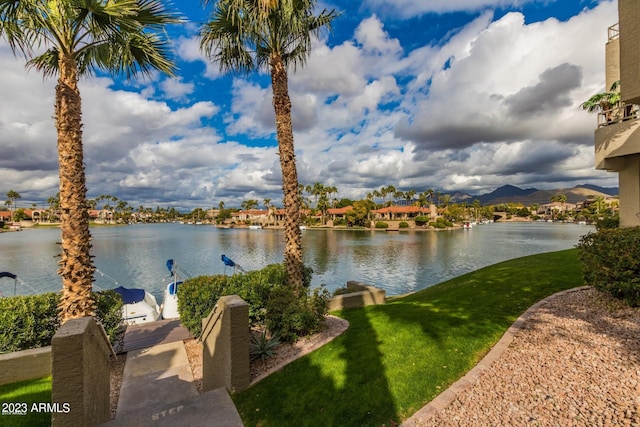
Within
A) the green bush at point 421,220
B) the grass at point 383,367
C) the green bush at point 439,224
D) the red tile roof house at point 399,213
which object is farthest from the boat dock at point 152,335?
the red tile roof house at point 399,213

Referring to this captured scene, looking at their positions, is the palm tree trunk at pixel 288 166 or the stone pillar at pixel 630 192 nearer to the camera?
the palm tree trunk at pixel 288 166

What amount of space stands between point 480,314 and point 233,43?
1091 centimetres

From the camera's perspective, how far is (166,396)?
574 centimetres

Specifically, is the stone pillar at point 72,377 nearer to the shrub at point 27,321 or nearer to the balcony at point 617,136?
Answer: the shrub at point 27,321

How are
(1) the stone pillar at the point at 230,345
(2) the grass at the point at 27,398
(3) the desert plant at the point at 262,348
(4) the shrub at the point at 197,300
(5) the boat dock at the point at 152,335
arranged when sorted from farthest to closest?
(5) the boat dock at the point at 152,335, (4) the shrub at the point at 197,300, (3) the desert plant at the point at 262,348, (1) the stone pillar at the point at 230,345, (2) the grass at the point at 27,398

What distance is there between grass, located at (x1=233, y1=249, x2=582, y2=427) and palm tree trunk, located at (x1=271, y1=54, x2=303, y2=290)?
2.31 meters

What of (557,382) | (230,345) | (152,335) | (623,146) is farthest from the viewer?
(623,146)

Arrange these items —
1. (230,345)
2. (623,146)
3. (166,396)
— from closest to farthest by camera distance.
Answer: (230,345) < (166,396) < (623,146)

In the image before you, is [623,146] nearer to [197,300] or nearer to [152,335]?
[197,300]

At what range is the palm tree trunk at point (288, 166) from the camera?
351 inches

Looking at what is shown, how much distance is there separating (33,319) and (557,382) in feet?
33.0

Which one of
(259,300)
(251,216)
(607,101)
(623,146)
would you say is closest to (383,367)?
(259,300)

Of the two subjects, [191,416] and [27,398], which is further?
[27,398]

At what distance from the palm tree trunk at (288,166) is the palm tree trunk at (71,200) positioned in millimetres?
4829
